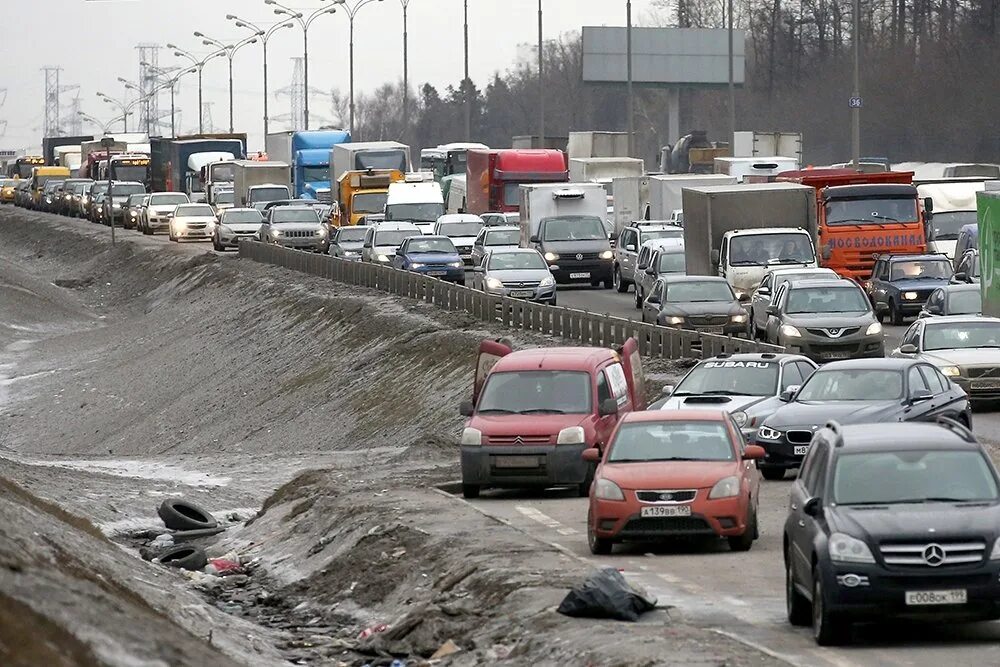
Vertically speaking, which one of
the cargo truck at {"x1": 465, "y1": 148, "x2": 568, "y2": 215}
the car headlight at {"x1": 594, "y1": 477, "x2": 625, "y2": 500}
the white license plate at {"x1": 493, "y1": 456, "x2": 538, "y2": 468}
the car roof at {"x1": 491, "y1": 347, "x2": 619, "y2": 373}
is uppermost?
the cargo truck at {"x1": 465, "y1": 148, "x2": 568, "y2": 215}

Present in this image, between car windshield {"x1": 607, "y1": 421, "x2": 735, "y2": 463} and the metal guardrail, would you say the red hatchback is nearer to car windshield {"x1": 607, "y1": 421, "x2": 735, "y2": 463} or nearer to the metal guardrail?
car windshield {"x1": 607, "y1": 421, "x2": 735, "y2": 463}

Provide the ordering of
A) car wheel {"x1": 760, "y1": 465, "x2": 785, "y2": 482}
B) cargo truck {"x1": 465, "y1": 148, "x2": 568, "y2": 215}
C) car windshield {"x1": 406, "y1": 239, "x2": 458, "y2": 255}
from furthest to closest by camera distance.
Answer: cargo truck {"x1": 465, "y1": 148, "x2": 568, "y2": 215}
car windshield {"x1": 406, "y1": 239, "x2": 458, "y2": 255}
car wheel {"x1": 760, "y1": 465, "x2": 785, "y2": 482}

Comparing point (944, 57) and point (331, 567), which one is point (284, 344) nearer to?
point (331, 567)

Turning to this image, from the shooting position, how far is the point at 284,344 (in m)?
55.4

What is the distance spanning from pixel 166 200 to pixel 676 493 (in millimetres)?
80035

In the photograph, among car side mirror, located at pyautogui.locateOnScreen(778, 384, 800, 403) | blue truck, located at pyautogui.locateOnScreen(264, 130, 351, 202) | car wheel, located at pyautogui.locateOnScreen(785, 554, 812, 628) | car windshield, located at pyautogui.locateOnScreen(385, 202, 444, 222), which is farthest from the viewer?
blue truck, located at pyautogui.locateOnScreen(264, 130, 351, 202)

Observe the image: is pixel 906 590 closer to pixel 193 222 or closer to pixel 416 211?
pixel 416 211

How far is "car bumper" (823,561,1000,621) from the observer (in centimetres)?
1303

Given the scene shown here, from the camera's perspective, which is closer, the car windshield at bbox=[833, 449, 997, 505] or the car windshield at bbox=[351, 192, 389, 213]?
the car windshield at bbox=[833, 449, 997, 505]

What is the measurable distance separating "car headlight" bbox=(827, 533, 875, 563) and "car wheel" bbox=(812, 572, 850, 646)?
8.2 inches

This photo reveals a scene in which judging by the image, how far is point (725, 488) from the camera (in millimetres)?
17891

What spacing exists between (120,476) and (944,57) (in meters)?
82.2

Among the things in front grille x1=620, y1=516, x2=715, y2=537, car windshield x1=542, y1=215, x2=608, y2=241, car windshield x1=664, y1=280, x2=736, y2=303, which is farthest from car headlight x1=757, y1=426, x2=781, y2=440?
car windshield x1=542, y1=215, x2=608, y2=241

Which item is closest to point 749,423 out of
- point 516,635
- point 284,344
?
point 516,635
